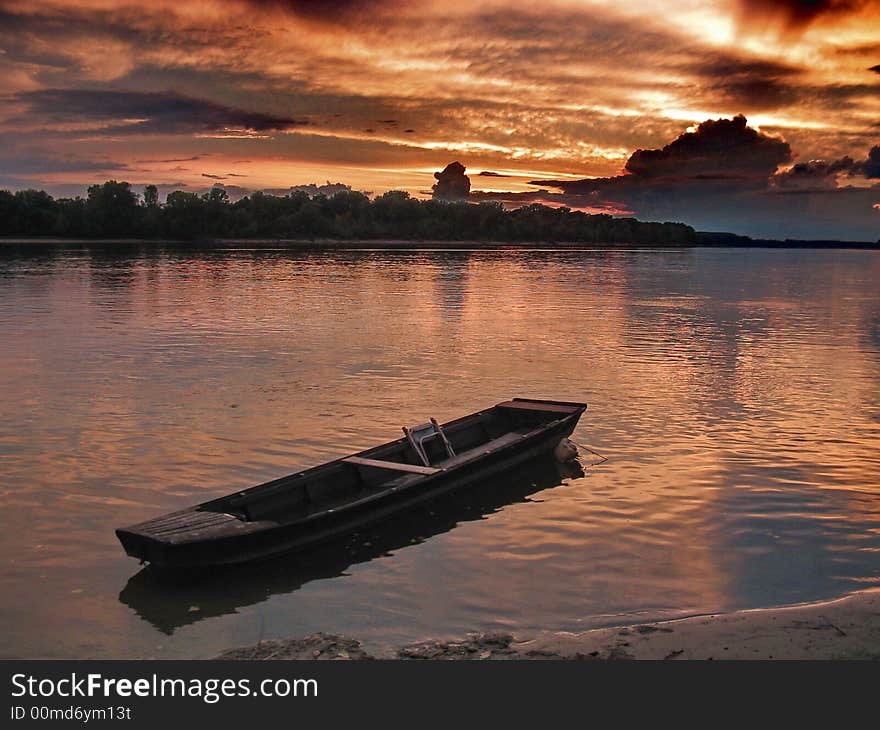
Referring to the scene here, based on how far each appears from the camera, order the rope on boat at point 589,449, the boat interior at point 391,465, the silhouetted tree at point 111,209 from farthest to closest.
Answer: the silhouetted tree at point 111,209 → the rope on boat at point 589,449 → the boat interior at point 391,465

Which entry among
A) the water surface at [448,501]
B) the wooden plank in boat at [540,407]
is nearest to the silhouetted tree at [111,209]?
the water surface at [448,501]

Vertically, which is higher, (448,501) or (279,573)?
(448,501)

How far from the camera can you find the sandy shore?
8.91m

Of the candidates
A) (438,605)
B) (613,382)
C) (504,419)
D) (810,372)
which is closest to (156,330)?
(613,382)

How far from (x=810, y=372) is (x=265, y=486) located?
2233 cm

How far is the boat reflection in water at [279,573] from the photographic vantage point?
1029 centimetres

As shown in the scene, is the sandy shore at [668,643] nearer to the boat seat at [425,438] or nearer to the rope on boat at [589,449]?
the boat seat at [425,438]

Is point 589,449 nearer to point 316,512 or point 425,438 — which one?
point 425,438

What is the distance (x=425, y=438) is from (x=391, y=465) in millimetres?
1600

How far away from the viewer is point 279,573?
11203mm

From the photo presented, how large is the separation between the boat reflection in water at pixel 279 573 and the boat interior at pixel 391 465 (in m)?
0.60

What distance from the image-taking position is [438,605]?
10.4 meters

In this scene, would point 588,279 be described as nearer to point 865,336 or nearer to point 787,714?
point 865,336

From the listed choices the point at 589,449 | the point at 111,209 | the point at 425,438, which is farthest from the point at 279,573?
the point at 111,209
